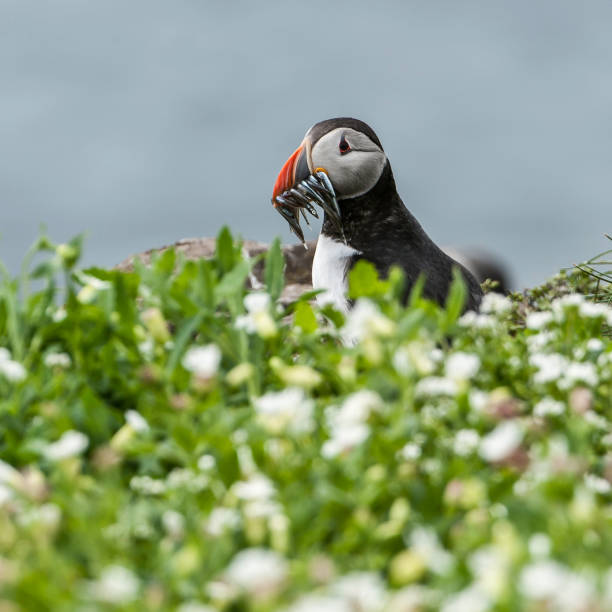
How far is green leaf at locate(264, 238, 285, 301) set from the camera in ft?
10.2

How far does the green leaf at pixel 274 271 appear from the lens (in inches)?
122

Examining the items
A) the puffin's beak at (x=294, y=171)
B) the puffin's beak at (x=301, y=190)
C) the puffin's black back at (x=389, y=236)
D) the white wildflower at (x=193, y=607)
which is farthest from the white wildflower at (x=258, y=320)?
the puffin's beak at (x=294, y=171)

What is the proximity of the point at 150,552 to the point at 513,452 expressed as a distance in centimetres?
84

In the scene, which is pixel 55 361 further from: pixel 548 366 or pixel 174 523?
pixel 548 366

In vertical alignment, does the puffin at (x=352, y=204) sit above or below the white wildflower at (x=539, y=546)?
above

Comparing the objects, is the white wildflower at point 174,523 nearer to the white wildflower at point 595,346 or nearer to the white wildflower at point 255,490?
the white wildflower at point 255,490

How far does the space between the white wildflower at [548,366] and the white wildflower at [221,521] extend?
114 centimetres

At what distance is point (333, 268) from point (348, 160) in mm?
663

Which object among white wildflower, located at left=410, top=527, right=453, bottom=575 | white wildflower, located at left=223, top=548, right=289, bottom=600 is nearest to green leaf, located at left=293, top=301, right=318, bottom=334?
white wildflower, located at left=410, top=527, right=453, bottom=575

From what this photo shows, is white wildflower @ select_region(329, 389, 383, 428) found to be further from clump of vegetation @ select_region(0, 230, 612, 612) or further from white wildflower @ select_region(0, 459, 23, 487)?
white wildflower @ select_region(0, 459, 23, 487)

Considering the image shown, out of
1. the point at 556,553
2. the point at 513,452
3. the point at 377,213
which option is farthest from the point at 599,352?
the point at 377,213

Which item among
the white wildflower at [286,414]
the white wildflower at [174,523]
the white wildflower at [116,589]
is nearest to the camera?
the white wildflower at [116,589]

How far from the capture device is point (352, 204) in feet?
16.8

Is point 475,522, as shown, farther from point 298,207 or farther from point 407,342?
point 298,207
